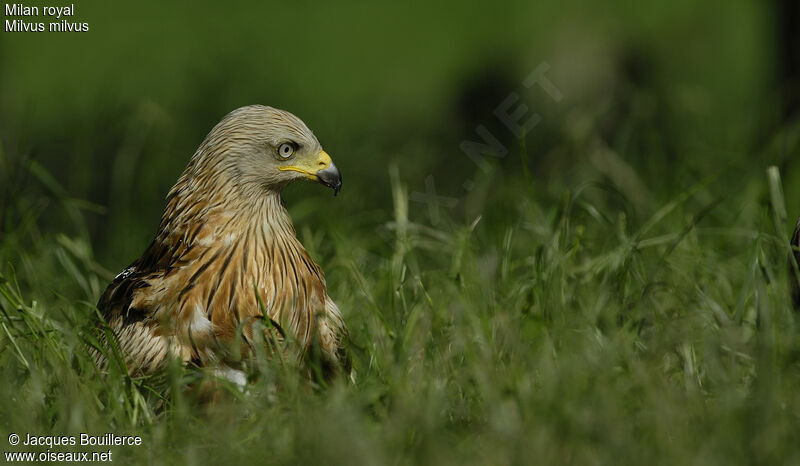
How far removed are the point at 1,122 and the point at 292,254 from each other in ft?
11.2

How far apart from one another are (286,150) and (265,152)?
8cm

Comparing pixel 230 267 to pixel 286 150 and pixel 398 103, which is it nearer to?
pixel 286 150

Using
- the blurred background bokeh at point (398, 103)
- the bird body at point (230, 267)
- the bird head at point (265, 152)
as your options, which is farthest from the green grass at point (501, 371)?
the bird head at point (265, 152)

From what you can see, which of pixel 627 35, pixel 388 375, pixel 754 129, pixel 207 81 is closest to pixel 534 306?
pixel 388 375

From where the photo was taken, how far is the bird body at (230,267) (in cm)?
370

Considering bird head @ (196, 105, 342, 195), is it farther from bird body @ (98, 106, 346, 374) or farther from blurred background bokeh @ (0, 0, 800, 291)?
blurred background bokeh @ (0, 0, 800, 291)

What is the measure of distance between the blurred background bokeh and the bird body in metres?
1.00

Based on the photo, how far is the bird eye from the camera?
13.1ft

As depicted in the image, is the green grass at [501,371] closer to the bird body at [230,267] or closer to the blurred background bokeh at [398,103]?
the bird body at [230,267]

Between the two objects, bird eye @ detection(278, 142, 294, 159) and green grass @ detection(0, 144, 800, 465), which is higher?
bird eye @ detection(278, 142, 294, 159)

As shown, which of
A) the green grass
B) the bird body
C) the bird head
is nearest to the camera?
the green grass

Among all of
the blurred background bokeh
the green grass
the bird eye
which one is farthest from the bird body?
the blurred background bokeh

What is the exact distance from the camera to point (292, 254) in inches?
156

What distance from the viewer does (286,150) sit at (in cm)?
402
